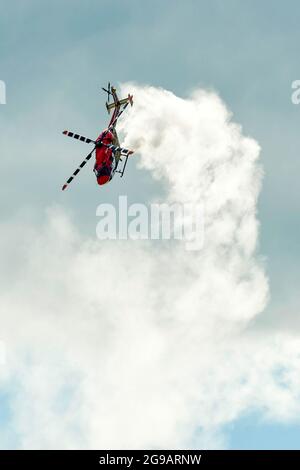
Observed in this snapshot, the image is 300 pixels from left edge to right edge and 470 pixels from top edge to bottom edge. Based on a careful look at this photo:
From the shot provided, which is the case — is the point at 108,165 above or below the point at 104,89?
below

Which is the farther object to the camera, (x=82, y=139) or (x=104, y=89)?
(x=104, y=89)

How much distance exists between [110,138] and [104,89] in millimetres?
12031
